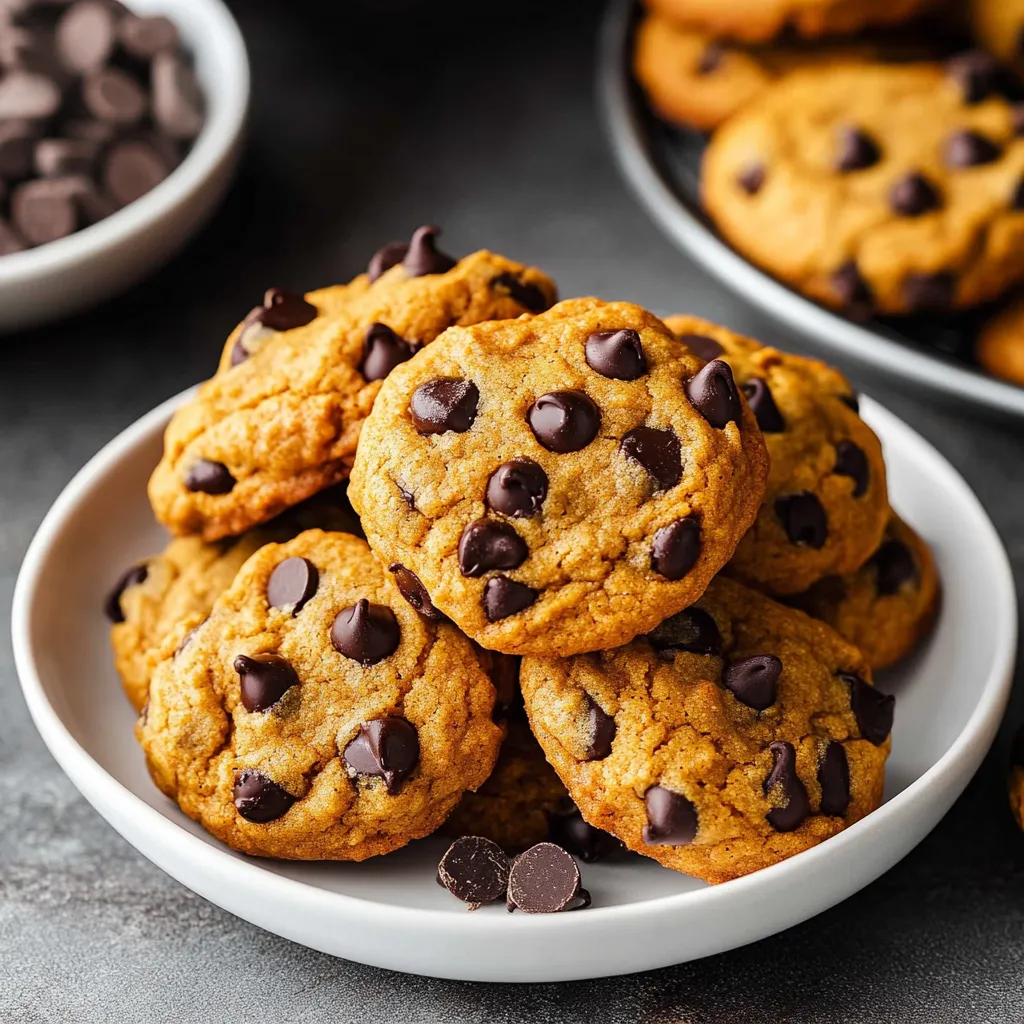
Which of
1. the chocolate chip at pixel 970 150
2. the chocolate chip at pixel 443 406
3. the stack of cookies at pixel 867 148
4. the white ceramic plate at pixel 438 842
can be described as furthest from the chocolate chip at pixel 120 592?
the chocolate chip at pixel 970 150

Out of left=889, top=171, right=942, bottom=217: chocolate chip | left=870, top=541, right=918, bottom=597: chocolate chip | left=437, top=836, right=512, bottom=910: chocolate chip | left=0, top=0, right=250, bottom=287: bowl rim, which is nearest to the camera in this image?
left=437, top=836, right=512, bottom=910: chocolate chip

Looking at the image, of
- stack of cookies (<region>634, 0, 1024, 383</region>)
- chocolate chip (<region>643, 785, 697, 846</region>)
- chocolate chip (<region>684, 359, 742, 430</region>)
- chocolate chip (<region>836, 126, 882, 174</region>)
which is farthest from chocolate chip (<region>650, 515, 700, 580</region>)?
chocolate chip (<region>836, 126, 882, 174</region>)

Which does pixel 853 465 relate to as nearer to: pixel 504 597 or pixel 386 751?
pixel 504 597

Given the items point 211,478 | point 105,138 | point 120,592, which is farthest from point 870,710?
point 105,138

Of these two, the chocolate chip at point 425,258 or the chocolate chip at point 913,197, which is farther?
the chocolate chip at point 913,197

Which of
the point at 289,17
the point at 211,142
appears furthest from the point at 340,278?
the point at 289,17

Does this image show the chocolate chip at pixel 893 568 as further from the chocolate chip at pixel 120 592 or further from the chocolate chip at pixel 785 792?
the chocolate chip at pixel 120 592

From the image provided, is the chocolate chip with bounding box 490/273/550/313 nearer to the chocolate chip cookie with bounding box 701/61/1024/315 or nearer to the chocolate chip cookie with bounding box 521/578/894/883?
the chocolate chip cookie with bounding box 521/578/894/883
